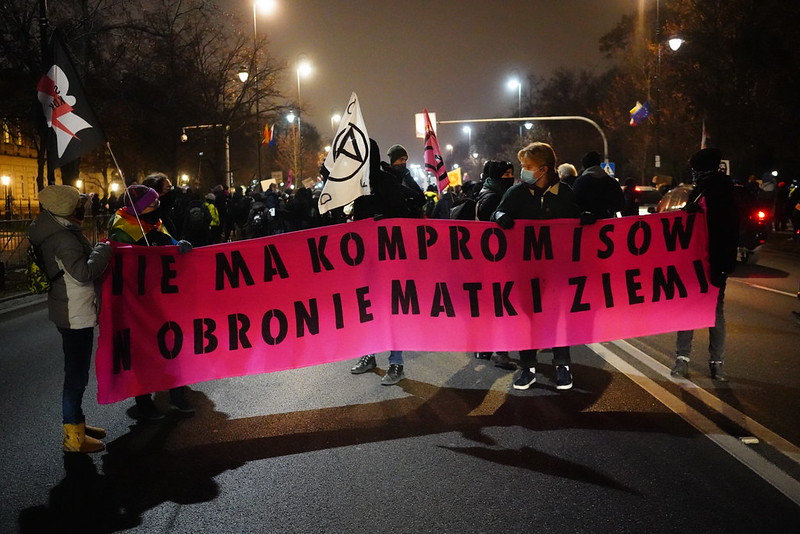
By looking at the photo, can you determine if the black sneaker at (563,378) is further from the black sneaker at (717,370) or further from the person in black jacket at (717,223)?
the black sneaker at (717,370)

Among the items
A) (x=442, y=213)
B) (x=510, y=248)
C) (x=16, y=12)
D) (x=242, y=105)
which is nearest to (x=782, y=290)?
(x=442, y=213)

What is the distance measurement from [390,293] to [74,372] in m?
2.41

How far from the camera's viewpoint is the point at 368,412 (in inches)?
238

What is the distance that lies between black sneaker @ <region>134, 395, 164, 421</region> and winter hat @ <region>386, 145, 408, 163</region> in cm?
318

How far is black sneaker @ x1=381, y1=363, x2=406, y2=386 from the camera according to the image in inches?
273

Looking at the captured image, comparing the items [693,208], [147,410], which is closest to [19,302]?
[147,410]

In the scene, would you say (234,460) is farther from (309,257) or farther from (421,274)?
(421,274)

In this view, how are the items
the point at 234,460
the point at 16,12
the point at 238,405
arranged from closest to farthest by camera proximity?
the point at 234,460
the point at 238,405
the point at 16,12

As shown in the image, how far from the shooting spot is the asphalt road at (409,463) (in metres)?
4.05

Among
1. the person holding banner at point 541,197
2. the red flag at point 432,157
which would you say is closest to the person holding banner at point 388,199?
the person holding banner at point 541,197

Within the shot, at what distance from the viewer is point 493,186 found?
7.88 m

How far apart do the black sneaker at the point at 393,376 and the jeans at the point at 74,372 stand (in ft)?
8.78

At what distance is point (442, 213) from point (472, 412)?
541cm

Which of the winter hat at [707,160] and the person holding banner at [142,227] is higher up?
the winter hat at [707,160]
